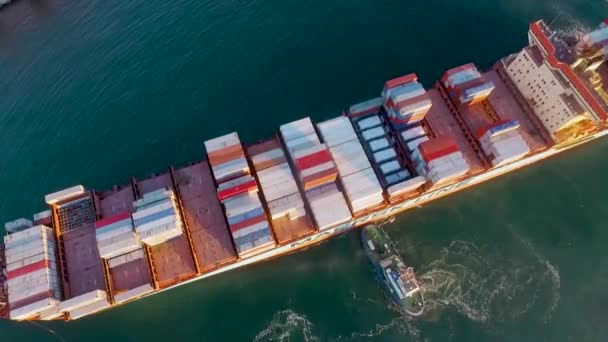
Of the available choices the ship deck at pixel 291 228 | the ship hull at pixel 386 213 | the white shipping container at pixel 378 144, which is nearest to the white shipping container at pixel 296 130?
the white shipping container at pixel 378 144

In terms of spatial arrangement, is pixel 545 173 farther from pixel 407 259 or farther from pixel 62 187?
pixel 62 187

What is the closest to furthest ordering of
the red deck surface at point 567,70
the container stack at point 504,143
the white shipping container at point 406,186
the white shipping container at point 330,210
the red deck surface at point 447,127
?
the white shipping container at point 330,210, the red deck surface at point 567,70, the white shipping container at point 406,186, the container stack at point 504,143, the red deck surface at point 447,127

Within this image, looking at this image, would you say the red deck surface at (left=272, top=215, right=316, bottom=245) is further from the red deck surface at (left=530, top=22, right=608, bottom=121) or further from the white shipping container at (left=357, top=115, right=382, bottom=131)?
the red deck surface at (left=530, top=22, right=608, bottom=121)

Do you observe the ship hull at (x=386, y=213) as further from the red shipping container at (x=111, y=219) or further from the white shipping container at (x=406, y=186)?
the red shipping container at (x=111, y=219)

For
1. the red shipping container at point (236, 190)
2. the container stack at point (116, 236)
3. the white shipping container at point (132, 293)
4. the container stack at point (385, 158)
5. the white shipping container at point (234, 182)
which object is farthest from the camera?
the container stack at point (385, 158)

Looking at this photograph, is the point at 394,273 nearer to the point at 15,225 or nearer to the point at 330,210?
the point at 330,210

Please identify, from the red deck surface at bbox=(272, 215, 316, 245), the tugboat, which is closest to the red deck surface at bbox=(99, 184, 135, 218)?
the red deck surface at bbox=(272, 215, 316, 245)
